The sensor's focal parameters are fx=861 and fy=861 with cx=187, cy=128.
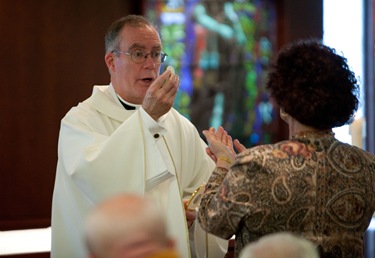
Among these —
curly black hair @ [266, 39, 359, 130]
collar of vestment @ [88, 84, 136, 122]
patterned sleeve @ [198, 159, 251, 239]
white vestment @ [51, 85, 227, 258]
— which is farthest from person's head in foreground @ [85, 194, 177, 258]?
collar of vestment @ [88, 84, 136, 122]

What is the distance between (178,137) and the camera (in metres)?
4.14

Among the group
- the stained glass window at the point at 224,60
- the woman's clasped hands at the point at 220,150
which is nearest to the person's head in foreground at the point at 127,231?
the woman's clasped hands at the point at 220,150

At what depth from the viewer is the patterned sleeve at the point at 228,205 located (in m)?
2.76

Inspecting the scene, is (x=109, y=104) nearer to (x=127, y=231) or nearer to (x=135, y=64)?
(x=135, y=64)

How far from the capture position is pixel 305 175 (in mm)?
2766

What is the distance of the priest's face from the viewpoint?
399 centimetres

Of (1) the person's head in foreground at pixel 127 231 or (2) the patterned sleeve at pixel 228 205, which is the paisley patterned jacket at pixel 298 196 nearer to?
(2) the patterned sleeve at pixel 228 205

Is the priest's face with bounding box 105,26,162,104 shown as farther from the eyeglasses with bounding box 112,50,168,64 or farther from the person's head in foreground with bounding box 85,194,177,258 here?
the person's head in foreground with bounding box 85,194,177,258

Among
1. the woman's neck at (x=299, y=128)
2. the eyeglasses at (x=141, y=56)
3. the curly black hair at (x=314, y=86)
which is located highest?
the eyeglasses at (x=141, y=56)

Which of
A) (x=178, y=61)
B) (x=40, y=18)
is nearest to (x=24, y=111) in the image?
(x=40, y=18)

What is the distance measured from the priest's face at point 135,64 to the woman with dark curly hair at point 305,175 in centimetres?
123

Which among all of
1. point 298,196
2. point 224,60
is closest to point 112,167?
point 298,196

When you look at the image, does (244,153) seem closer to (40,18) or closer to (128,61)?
(128,61)

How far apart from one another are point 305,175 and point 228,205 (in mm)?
266
